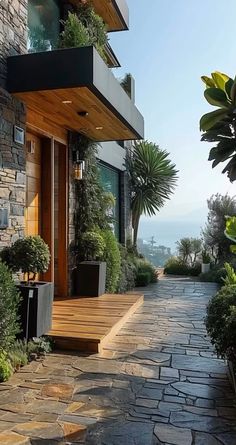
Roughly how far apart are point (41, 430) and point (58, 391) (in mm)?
612

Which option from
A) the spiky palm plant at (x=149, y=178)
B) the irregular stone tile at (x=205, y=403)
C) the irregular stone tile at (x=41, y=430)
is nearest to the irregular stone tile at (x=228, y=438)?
the irregular stone tile at (x=205, y=403)

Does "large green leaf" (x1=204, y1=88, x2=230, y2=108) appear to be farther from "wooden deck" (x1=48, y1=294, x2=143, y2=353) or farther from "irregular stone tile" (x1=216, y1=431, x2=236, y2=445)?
"wooden deck" (x1=48, y1=294, x2=143, y2=353)

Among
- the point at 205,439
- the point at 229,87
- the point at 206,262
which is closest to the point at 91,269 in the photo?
the point at 205,439

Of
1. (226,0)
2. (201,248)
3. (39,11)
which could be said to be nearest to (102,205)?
(39,11)

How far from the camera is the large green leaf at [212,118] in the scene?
2842 millimetres

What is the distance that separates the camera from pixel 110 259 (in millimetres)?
7457

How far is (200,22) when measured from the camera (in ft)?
22.3

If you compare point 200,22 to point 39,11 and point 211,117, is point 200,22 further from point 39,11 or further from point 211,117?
point 211,117

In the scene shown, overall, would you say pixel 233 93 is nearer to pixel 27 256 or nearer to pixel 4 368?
pixel 27 256

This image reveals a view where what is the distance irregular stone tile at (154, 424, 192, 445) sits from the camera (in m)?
2.46

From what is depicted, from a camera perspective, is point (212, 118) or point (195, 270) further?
point (195, 270)

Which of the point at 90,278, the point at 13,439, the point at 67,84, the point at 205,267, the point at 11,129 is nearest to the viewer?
the point at 13,439

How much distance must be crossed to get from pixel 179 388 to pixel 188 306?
3.83 m

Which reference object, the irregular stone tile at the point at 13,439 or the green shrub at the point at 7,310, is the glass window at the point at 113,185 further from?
the irregular stone tile at the point at 13,439
